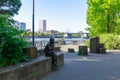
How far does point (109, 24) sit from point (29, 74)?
109ft

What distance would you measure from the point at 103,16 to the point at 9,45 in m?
32.0

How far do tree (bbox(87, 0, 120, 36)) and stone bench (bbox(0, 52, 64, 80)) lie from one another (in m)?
27.8

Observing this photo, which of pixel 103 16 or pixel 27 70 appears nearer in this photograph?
pixel 27 70

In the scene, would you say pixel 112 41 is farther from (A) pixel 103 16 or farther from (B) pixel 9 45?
(B) pixel 9 45

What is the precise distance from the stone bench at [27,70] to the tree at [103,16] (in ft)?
91.2

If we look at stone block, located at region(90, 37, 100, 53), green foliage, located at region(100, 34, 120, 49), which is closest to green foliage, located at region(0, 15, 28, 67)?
stone block, located at region(90, 37, 100, 53)

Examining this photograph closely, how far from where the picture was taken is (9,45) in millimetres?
10656

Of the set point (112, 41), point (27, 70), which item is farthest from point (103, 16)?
point (27, 70)

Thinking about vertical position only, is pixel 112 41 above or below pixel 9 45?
below

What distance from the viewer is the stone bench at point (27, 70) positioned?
8.89 metres

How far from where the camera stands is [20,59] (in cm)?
1115

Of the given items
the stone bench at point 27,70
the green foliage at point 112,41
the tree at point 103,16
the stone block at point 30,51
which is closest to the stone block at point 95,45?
the green foliage at point 112,41

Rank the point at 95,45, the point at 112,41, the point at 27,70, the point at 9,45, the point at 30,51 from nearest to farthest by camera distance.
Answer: the point at 27,70
the point at 9,45
the point at 30,51
the point at 95,45
the point at 112,41

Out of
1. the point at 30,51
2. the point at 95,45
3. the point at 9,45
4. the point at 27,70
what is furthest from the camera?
the point at 95,45
